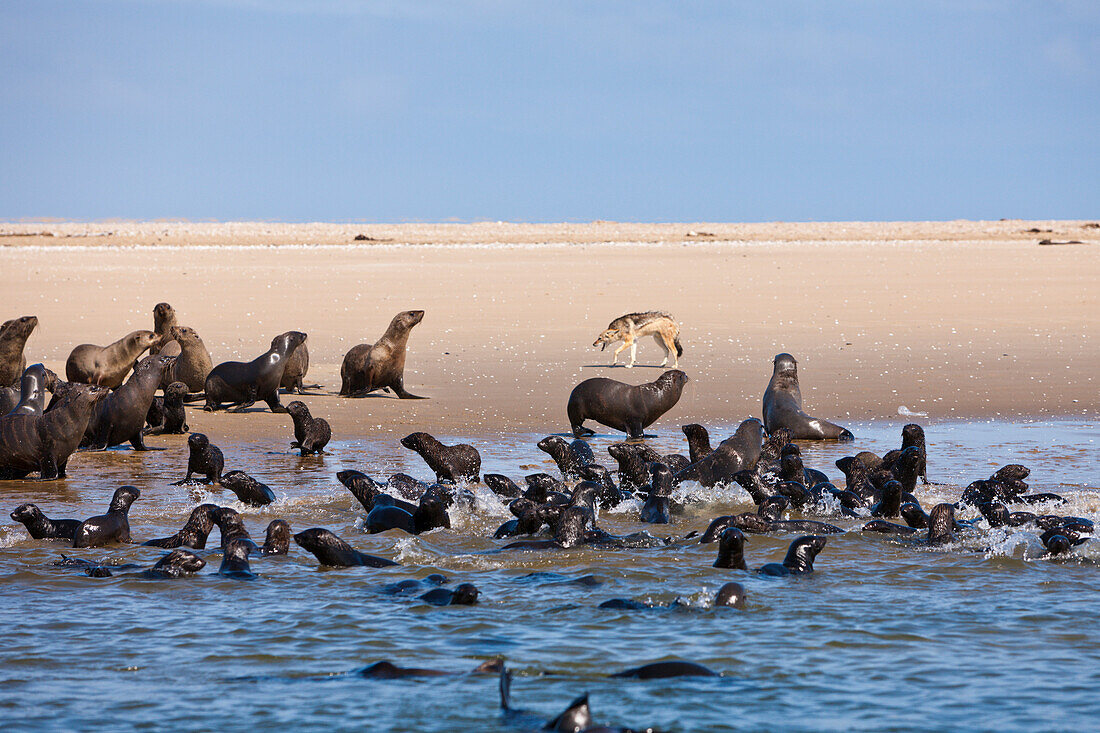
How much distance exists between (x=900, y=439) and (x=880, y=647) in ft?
17.5

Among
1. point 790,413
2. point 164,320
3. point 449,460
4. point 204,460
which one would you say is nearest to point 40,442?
point 204,460

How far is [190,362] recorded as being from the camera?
1255 centimetres

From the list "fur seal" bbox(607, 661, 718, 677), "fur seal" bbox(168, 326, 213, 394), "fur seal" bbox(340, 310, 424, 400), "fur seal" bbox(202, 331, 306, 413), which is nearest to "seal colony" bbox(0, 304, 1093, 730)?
"fur seal" bbox(607, 661, 718, 677)

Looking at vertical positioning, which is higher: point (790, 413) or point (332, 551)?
point (790, 413)

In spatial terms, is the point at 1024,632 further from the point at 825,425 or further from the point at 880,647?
the point at 825,425

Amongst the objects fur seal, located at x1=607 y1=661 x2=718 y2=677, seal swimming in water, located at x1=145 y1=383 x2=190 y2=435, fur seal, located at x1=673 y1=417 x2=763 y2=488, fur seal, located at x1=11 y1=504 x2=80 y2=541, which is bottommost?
fur seal, located at x1=607 y1=661 x2=718 y2=677

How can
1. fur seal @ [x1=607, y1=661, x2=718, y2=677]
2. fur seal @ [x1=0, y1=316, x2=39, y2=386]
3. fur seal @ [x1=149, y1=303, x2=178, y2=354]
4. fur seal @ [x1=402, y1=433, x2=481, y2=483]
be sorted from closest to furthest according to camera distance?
fur seal @ [x1=607, y1=661, x2=718, y2=677] < fur seal @ [x1=402, y1=433, x2=481, y2=483] < fur seal @ [x1=0, y1=316, x2=39, y2=386] < fur seal @ [x1=149, y1=303, x2=178, y2=354]

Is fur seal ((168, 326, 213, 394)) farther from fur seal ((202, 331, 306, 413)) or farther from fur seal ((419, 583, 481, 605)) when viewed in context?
fur seal ((419, 583, 481, 605))

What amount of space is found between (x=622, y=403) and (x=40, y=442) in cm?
481

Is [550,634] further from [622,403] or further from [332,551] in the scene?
[622,403]

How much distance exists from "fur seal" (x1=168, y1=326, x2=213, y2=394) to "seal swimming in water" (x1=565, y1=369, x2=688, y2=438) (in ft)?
13.9

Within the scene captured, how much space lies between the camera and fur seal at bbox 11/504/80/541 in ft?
21.9

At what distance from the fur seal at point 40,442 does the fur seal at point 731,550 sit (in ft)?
16.5

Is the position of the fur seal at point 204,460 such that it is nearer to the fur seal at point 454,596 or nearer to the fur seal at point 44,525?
the fur seal at point 44,525
